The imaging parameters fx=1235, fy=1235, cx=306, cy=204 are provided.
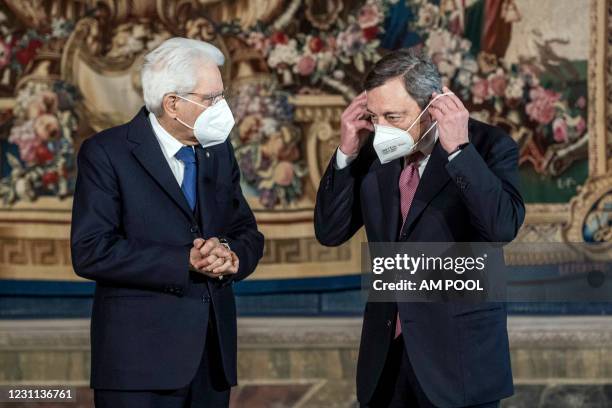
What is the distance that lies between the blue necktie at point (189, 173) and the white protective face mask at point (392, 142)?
1.89 feet

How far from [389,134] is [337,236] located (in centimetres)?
40

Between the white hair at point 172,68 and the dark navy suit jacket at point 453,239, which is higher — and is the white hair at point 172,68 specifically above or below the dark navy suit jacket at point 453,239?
above

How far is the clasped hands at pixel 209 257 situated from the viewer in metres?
3.60

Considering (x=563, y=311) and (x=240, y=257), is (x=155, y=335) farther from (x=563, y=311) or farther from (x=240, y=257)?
(x=563, y=311)

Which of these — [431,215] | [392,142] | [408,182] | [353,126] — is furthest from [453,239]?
[353,126]

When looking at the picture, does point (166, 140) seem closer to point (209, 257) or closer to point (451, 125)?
point (209, 257)

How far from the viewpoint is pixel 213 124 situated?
3.75 m

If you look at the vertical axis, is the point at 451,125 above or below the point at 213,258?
above

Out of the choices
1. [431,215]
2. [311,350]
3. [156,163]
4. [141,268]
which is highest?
[156,163]

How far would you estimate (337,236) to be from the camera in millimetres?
3812

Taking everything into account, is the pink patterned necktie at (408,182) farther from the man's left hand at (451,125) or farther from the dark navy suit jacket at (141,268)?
the dark navy suit jacket at (141,268)

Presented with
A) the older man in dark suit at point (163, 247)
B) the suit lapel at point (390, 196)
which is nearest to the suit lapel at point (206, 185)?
the older man in dark suit at point (163, 247)

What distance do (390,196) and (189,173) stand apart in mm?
622

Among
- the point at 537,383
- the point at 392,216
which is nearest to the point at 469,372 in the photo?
the point at 392,216
